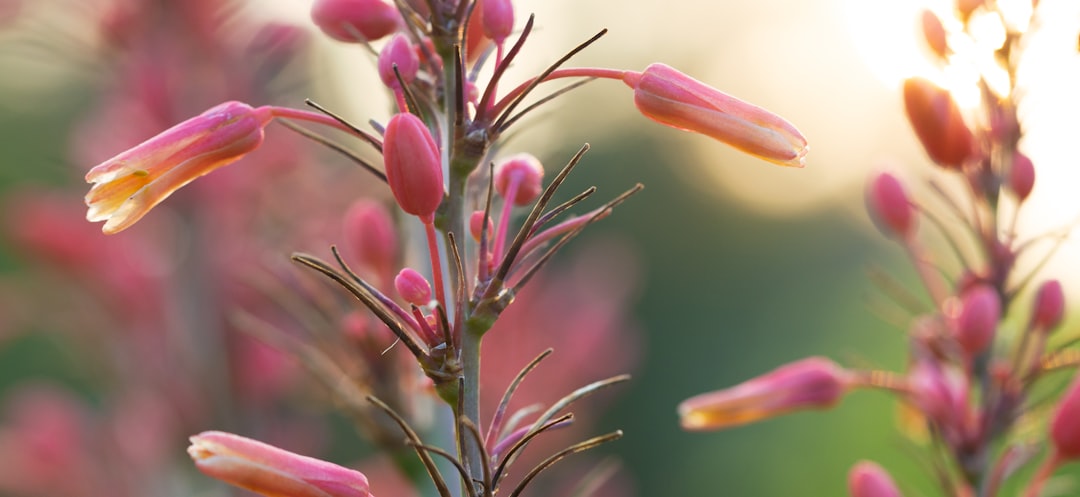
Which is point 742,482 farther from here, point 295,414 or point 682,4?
point 682,4

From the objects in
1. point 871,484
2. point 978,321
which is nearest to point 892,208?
point 978,321

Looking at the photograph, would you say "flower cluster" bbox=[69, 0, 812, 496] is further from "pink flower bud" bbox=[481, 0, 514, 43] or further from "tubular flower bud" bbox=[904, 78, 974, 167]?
"tubular flower bud" bbox=[904, 78, 974, 167]

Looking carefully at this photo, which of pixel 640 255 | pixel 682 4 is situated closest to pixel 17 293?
pixel 640 255

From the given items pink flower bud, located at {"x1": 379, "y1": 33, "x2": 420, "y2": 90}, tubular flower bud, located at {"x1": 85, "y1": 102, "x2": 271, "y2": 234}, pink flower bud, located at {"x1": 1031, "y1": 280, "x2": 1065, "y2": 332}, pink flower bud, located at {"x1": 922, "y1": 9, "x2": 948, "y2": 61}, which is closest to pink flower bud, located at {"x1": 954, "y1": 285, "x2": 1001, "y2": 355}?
pink flower bud, located at {"x1": 1031, "y1": 280, "x2": 1065, "y2": 332}

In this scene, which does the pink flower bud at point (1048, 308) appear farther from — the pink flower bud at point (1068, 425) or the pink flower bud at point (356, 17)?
the pink flower bud at point (356, 17)

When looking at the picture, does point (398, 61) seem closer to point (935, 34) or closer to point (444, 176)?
point (444, 176)
